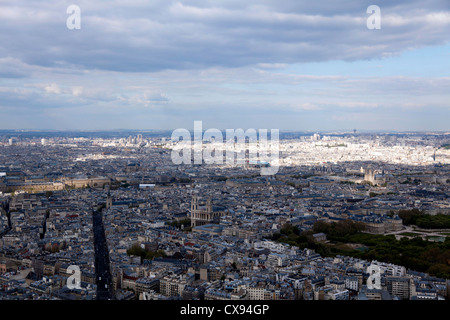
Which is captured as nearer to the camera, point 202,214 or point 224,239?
point 224,239

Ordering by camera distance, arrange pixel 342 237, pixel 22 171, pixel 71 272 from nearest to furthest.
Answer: pixel 71 272
pixel 342 237
pixel 22 171

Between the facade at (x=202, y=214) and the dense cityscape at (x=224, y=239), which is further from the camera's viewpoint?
the facade at (x=202, y=214)

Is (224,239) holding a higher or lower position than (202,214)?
lower

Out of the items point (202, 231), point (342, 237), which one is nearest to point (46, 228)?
point (202, 231)

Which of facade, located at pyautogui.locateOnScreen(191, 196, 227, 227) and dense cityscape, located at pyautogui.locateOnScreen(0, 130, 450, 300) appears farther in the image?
facade, located at pyautogui.locateOnScreen(191, 196, 227, 227)
